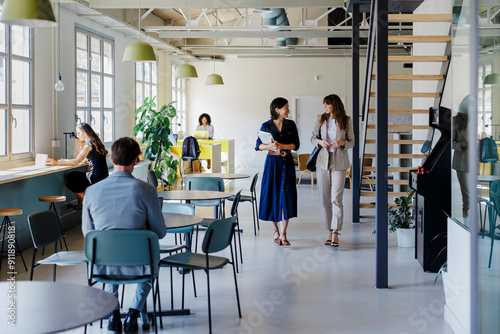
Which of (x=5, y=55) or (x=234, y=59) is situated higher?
(x=234, y=59)

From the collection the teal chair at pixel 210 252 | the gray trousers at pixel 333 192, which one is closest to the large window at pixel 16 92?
the gray trousers at pixel 333 192

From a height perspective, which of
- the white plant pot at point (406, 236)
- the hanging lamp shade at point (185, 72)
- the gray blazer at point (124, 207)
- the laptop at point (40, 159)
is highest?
the hanging lamp shade at point (185, 72)

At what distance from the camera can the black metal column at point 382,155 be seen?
A: 5.57 metres

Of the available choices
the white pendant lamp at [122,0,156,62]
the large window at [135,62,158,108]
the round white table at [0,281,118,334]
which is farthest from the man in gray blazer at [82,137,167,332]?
the large window at [135,62,158,108]

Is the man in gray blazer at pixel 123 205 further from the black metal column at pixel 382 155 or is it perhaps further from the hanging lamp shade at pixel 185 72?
the hanging lamp shade at pixel 185 72

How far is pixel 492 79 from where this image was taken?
3488 millimetres

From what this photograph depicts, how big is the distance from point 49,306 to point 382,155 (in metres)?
3.80

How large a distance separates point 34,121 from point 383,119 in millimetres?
5338

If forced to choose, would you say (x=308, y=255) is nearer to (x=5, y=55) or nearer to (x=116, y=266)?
(x=116, y=266)

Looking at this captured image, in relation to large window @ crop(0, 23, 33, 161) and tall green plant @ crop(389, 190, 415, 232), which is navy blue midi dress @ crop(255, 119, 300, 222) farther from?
large window @ crop(0, 23, 33, 161)

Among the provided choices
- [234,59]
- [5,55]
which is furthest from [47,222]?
[234,59]

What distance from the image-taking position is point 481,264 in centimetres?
376

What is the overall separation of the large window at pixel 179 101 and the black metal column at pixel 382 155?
40.2 feet

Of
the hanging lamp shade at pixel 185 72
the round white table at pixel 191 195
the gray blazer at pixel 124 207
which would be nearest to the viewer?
the gray blazer at pixel 124 207
